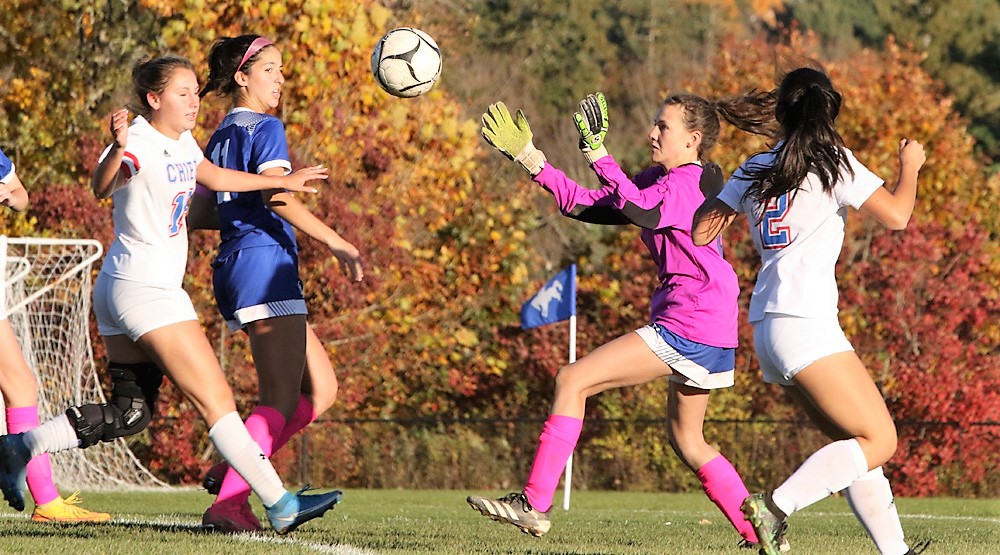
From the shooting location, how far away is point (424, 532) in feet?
24.9

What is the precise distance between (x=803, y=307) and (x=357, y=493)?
1117 cm

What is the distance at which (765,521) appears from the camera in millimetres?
5145

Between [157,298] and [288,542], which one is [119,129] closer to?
[157,298]

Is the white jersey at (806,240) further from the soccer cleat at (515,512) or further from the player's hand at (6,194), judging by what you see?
the player's hand at (6,194)

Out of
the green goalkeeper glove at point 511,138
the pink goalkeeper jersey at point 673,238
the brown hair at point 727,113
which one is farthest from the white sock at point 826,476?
the green goalkeeper glove at point 511,138

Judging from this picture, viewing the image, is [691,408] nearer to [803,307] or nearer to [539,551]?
[539,551]

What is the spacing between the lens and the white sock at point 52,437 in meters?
6.24

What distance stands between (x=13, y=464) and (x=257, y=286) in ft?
4.15

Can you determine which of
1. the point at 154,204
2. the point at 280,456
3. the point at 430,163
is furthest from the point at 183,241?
the point at 430,163

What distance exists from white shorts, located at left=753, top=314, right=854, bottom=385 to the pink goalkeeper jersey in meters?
1.09

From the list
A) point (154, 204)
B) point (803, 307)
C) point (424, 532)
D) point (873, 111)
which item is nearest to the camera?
point (803, 307)

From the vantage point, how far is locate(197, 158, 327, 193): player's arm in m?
6.19

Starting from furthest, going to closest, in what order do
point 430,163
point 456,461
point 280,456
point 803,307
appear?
point 430,163 → point 456,461 → point 280,456 → point 803,307

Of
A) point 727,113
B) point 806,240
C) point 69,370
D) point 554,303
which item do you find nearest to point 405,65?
point 727,113
